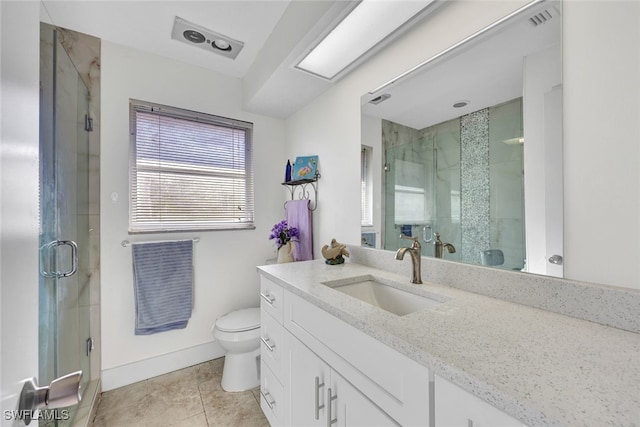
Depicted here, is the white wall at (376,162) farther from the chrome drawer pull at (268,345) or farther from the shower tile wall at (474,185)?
the chrome drawer pull at (268,345)

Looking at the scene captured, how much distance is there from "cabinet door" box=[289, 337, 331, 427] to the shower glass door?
1032mm

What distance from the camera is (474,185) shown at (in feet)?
3.47

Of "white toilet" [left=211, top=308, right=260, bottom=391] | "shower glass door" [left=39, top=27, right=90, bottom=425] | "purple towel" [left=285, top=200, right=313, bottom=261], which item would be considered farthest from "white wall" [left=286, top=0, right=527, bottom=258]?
"shower glass door" [left=39, top=27, right=90, bottom=425]

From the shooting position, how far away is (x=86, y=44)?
A: 1.71m

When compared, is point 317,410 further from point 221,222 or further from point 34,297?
point 221,222

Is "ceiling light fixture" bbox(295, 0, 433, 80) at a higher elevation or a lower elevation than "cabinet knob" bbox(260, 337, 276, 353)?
higher

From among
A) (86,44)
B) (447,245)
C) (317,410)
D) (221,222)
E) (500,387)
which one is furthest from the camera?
(221,222)

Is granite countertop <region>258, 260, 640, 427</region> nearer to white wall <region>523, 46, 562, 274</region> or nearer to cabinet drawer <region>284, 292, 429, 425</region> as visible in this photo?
cabinet drawer <region>284, 292, 429, 425</region>

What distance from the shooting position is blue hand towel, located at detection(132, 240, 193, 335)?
181cm

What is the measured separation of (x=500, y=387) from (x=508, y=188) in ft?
2.47

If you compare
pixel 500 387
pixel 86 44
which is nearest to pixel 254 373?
pixel 500 387

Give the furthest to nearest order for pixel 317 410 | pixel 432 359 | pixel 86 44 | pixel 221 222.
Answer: pixel 221 222 → pixel 86 44 → pixel 317 410 → pixel 432 359

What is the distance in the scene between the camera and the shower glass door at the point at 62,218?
3.74 feet

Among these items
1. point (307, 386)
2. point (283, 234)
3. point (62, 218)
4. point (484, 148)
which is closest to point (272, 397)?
point (307, 386)
